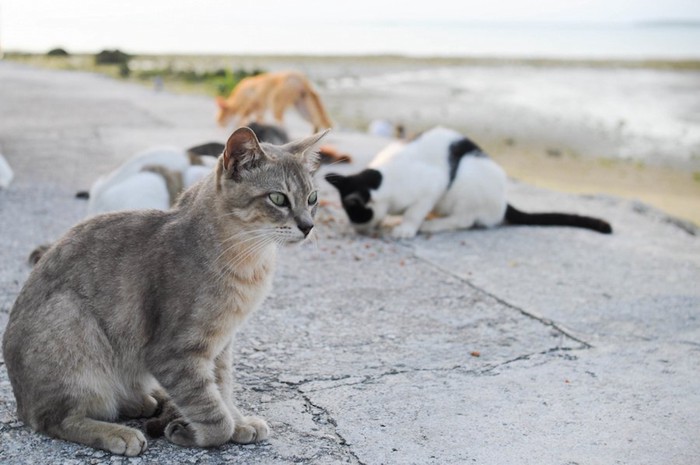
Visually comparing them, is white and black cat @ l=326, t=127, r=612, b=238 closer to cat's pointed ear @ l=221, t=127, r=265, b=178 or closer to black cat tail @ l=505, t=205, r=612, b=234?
black cat tail @ l=505, t=205, r=612, b=234

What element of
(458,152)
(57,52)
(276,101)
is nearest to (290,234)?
(458,152)

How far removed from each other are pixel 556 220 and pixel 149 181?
10.8ft

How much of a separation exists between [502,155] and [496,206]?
5.21m

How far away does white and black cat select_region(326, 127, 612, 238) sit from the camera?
6219 millimetres

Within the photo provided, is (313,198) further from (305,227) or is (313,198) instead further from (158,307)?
(158,307)

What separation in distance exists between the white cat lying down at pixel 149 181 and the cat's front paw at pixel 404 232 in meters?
1.54

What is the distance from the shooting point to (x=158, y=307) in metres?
2.93

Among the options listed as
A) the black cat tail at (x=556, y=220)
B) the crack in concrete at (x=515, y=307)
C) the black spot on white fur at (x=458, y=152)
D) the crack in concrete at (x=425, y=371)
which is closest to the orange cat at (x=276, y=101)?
the black spot on white fur at (x=458, y=152)

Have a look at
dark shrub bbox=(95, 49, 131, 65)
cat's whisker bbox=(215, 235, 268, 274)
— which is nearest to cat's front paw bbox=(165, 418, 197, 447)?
cat's whisker bbox=(215, 235, 268, 274)

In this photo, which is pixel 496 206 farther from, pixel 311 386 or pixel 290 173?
pixel 290 173

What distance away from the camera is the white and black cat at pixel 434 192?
20.4 feet

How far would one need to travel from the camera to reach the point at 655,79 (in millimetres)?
21375

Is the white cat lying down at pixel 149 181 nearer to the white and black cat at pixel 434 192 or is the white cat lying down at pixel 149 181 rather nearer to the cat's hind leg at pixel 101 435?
the white and black cat at pixel 434 192

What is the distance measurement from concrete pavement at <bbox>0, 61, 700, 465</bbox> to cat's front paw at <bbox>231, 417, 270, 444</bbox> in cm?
4
